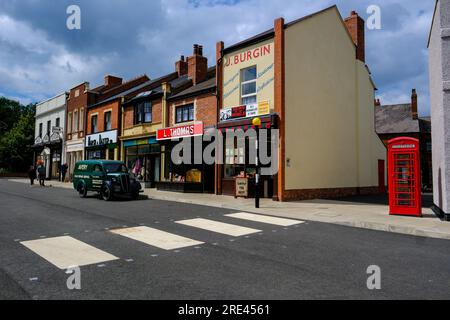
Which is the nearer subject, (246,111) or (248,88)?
(246,111)

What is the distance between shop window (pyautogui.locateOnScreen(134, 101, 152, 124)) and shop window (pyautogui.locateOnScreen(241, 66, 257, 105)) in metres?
8.77

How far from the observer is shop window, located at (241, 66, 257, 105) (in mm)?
17125

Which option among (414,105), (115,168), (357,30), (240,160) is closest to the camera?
(115,168)

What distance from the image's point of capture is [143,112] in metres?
24.2

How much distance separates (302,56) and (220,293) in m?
15.0

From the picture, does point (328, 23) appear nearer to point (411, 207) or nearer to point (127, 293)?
point (411, 207)

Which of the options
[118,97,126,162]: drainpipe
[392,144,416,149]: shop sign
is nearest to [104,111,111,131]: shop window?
[118,97,126,162]: drainpipe

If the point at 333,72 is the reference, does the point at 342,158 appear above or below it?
below

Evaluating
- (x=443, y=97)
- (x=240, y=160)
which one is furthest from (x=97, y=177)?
(x=443, y=97)

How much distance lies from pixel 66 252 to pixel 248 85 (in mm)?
13427

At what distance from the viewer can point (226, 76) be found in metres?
18.4

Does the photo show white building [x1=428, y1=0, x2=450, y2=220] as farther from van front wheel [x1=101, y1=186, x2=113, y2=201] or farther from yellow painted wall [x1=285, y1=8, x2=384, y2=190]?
van front wheel [x1=101, y1=186, x2=113, y2=201]

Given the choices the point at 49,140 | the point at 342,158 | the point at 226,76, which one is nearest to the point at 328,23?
the point at 226,76

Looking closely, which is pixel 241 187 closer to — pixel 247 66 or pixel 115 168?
pixel 115 168
